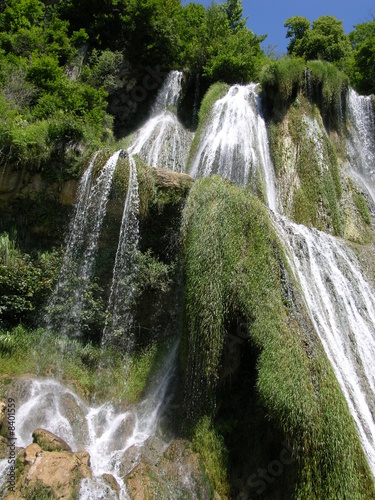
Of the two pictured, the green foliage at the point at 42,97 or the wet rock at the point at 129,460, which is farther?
the green foliage at the point at 42,97

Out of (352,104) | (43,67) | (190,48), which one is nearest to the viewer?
(43,67)

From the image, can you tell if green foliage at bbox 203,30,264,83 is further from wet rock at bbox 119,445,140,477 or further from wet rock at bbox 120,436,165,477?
wet rock at bbox 119,445,140,477

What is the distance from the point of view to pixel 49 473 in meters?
4.90

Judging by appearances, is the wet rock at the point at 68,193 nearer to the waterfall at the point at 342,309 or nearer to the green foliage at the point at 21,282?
the green foliage at the point at 21,282

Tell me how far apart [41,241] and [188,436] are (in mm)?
5901

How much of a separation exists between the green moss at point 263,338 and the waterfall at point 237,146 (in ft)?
14.3

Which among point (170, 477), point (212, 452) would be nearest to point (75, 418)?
point (170, 477)

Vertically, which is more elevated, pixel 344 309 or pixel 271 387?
pixel 344 309

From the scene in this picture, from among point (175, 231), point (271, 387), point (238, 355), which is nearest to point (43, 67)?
point (175, 231)

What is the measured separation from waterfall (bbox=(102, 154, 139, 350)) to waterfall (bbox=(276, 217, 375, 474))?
3.40 meters

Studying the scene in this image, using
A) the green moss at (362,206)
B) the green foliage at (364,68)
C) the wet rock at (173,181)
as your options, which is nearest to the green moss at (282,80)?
the green moss at (362,206)

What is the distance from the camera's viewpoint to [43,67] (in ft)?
40.7

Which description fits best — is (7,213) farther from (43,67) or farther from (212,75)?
(212,75)

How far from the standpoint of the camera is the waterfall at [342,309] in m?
6.46
